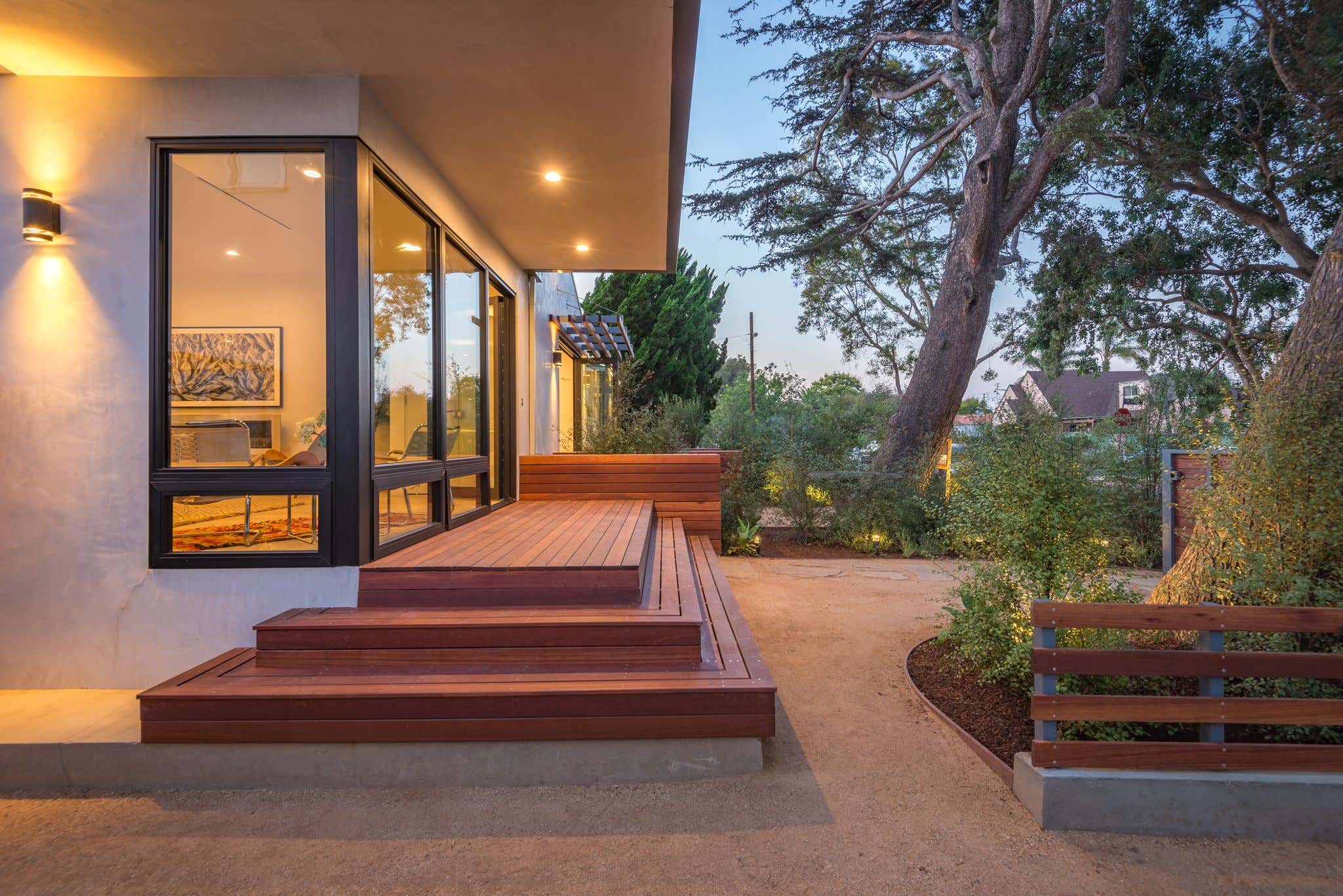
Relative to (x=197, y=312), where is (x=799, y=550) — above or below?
below

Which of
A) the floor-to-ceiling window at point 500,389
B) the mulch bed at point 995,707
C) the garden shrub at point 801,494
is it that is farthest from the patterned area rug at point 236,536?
the garden shrub at point 801,494

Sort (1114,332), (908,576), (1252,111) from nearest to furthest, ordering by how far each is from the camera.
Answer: (908,576) → (1252,111) → (1114,332)

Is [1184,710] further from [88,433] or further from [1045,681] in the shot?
[88,433]

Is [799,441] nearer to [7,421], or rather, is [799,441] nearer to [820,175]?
[820,175]

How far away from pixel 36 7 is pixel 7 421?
194 centimetres

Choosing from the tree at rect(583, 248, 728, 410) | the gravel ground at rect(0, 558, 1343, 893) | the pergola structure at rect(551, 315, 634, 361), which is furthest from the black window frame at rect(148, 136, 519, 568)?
the tree at rect(583, 248, 728, 410)

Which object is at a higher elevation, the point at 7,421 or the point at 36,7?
the point at 36,7

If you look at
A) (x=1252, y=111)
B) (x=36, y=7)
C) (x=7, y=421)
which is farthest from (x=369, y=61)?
(x=1252, y=111)

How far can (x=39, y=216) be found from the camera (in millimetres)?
3211

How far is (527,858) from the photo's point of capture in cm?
209

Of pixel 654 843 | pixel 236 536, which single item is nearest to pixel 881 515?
pixel 654 843

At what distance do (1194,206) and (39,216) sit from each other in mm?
12755

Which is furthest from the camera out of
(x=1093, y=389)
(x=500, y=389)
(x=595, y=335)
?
(x=1093, y=389)

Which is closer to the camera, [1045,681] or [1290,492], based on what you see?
[1045,681]
